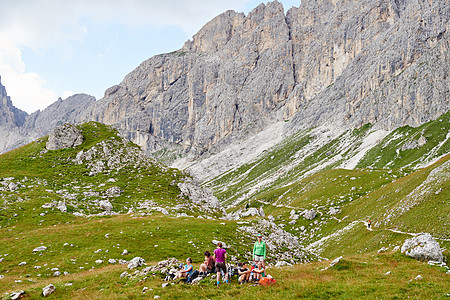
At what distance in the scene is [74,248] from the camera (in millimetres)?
30766

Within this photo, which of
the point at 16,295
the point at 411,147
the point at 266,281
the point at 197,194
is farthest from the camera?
the point at 411,147

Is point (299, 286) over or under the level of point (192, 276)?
under

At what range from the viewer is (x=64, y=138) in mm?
70438

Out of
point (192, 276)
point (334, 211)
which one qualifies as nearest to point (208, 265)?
point (192, 276)

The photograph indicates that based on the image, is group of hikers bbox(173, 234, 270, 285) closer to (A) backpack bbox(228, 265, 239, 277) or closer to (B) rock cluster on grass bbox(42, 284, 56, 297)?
(A) backpack bbox(228, 265, 239, 277)

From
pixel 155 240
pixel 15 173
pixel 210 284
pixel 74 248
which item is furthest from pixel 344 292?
pixel 15 173

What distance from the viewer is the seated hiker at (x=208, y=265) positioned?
21.3 metres

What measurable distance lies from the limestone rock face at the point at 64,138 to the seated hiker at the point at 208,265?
207 ft

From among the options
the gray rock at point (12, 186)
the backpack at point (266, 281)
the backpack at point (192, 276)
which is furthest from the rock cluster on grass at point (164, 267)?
the gray rock at point (12, 186)

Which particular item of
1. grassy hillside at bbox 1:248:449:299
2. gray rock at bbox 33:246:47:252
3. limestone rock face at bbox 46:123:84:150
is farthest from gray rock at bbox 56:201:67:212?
limestone rock face at bbox 46:123:84:150

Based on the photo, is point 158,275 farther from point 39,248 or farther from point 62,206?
point 62,206

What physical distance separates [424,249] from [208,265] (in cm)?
1960

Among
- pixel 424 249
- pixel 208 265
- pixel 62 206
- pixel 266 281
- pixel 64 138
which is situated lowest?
pixel 424 249

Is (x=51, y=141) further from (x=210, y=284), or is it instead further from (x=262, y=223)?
(x=210, y=284)
